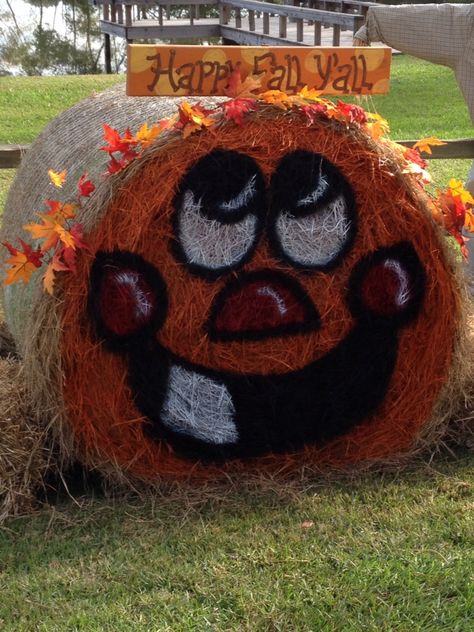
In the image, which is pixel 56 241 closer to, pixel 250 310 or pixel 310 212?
pixel 250 310

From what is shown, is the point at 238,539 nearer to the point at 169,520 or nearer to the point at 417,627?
the point at 169,520

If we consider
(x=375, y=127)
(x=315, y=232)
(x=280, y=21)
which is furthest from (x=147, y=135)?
(x=280, y=21)

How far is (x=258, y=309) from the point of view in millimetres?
3631

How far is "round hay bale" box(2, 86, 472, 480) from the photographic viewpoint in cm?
340

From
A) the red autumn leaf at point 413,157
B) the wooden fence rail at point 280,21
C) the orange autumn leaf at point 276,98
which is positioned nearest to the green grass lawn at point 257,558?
the red autumn leaf at point 413,157

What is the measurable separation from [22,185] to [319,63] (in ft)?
5.57

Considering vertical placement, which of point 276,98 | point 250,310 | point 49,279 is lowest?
point 250,310

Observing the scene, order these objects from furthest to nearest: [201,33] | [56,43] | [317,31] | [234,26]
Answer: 1. [56,43]
2. [234,26]
3. [201,33]
4. [317,31]

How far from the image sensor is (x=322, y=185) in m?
3.53

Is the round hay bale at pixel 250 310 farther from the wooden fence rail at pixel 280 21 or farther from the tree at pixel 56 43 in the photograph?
the tree at pixel 56 43

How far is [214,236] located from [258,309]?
354 mm

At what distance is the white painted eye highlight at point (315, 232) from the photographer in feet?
11.7

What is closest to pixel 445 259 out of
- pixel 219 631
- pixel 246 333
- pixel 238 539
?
pixel 246 333

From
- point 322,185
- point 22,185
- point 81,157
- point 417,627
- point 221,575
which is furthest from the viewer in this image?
point 22,185
